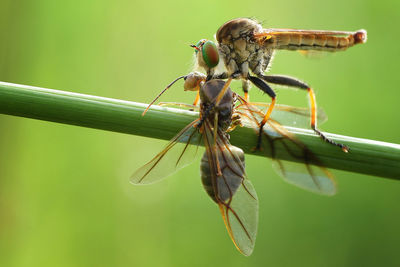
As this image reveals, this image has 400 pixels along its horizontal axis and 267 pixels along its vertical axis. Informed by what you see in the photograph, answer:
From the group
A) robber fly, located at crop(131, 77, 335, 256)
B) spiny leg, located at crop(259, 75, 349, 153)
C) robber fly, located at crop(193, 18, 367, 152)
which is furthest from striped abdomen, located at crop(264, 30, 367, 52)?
robber fly, located at crop(131, 77, 335, 256)

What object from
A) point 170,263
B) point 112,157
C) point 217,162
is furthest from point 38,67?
point 217,162

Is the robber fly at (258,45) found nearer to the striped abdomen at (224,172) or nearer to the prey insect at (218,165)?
the prey insect at (218,165)

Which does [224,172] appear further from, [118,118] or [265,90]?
[265,90]

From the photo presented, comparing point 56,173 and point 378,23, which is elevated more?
point 378,23

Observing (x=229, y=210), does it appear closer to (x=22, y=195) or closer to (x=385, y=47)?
(x=22, y=195)

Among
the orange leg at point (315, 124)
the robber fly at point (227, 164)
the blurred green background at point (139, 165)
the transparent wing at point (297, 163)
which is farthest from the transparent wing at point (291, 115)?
the blurred green background at point (139, 165)

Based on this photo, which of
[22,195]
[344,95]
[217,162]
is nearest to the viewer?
[217,162]
